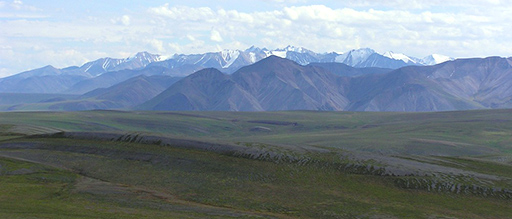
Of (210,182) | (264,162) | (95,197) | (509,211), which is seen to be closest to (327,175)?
(264,162)

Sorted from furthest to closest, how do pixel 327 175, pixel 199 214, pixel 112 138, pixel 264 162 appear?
pixel 112 138 < pixel 264 162 < pixel 327 175 < pixel 199 214

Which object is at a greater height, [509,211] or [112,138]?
[112,138]

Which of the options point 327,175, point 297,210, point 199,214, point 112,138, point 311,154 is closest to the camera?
point 199,214

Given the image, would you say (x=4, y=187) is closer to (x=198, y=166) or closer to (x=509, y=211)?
(x=198, y=166)

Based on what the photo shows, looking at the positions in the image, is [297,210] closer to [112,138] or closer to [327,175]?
[327,175]

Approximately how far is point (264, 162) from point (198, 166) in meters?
10.8

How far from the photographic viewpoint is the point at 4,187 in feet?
195

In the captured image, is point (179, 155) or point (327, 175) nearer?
point (327, 175)

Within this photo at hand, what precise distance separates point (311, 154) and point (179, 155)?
23.2 metres

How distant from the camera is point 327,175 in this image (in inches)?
2968

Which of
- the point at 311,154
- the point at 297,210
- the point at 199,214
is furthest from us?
the point at 311,154

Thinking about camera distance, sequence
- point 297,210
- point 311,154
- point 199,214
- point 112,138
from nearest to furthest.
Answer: point 199,214
point 297,210
point 311,154
point 112,138

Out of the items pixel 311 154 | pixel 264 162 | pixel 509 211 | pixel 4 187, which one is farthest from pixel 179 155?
pixel 509 211

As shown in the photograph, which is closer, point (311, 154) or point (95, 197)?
point (95, 197)
